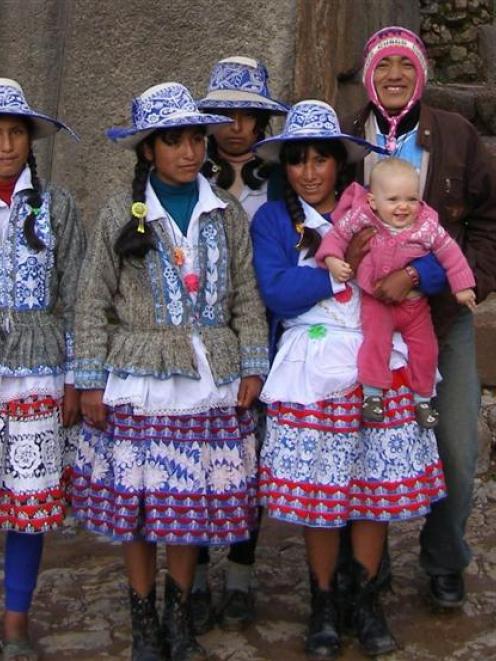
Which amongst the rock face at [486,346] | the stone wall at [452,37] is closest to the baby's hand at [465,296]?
the rock face at [486,346]

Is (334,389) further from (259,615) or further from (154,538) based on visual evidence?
(259,615)

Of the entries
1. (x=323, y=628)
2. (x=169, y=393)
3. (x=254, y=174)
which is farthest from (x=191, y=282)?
(x=323, y=628)

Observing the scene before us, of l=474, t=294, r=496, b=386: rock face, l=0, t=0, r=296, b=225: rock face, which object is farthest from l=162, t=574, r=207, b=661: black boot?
l=474, t=294, r=496, b=386: rock face

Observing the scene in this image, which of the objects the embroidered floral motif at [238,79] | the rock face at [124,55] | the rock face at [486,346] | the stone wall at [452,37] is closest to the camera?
the embroidered floral motif at [238,79]

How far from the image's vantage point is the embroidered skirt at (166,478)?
10.7ft

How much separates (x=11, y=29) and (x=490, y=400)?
110 inches

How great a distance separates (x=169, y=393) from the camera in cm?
324

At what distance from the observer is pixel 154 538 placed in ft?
10.7

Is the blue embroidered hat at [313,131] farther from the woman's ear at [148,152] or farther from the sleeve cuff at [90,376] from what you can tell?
the sleeve cuff at [90,376]

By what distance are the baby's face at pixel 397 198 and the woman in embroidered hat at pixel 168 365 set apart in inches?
16.9

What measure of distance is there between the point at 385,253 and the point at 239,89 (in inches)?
33.7

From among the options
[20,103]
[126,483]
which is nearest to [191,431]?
[126,483]

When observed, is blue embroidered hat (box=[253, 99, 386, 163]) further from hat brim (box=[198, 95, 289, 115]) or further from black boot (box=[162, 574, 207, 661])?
black boot (box=[162, 574, 207, 661])

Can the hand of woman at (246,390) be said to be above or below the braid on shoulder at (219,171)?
below
